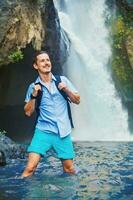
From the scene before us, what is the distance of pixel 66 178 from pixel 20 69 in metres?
12.3

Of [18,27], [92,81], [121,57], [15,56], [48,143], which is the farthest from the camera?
[121,57]

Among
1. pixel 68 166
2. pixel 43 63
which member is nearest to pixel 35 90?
pixel 43 63

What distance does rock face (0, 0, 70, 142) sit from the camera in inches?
578

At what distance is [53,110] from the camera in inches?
253

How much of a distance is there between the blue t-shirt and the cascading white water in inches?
546

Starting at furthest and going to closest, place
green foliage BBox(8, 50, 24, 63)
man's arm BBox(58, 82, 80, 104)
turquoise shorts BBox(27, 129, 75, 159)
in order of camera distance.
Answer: green foliage BBox(8, 50, 24, 63) → turquoise shorts BBox(27, 129, 75, 159) → man's arm BBox(58, 82, 80, 104)

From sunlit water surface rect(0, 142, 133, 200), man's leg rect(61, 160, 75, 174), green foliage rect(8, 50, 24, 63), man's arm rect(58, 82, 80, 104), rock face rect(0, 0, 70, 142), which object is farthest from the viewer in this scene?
rock face rect(0, 0, 70, 142)

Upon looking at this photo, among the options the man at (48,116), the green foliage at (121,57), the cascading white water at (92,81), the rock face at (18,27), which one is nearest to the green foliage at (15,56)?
the rock face at (18,27)

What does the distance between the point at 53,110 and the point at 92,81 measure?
55.5ft

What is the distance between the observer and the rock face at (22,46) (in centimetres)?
1469

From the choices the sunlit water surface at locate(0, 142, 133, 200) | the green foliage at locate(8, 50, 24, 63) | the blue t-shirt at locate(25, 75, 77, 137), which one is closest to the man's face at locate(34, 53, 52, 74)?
the blue t-shirt at locate(25, 75, 77, 137)

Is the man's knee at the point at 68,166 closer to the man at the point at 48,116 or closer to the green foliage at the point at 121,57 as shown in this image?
the man at the point at 48,116

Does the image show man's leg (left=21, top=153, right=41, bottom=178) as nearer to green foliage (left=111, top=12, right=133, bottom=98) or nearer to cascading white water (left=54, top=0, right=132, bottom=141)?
cascading white water (left=54, top=0, right=132, bottom=141)

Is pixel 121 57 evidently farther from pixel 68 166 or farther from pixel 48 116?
pixel 48 116
